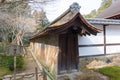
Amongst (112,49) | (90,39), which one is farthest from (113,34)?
(90,39)

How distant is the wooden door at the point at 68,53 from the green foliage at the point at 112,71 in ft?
4.48

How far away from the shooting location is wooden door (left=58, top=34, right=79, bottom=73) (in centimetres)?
708

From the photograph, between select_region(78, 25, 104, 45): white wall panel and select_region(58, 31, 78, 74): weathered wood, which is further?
select_region(78, 25, 104, 45): white wall panel

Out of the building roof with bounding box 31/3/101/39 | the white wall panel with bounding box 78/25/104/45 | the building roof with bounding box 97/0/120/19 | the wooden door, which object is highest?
the building roof with bounding box 97/0/120/19

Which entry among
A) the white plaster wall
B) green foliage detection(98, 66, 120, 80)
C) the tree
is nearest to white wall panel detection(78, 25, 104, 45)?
the white plaster wall

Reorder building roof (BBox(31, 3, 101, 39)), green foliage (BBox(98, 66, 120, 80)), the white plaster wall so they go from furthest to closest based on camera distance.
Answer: the white plaster wall < green foliage (BBox(98, 66, 120, 80)) < building roof (BBox(31, 3, 101, 39))

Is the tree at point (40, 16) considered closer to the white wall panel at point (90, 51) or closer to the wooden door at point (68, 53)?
the wooden door at point (68, 53)

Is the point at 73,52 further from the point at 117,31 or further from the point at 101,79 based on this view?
the point at 117,31

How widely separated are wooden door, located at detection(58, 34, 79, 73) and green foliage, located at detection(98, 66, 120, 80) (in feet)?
4.48

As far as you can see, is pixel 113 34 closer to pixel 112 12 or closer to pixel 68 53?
pixel 68 53

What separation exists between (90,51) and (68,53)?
159 cm

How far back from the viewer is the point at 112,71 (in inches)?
298

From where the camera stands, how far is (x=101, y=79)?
6.68 m

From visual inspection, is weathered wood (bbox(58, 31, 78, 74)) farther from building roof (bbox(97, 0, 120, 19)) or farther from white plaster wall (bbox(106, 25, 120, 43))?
building roof (bbox(97, 0, 120, 19))
